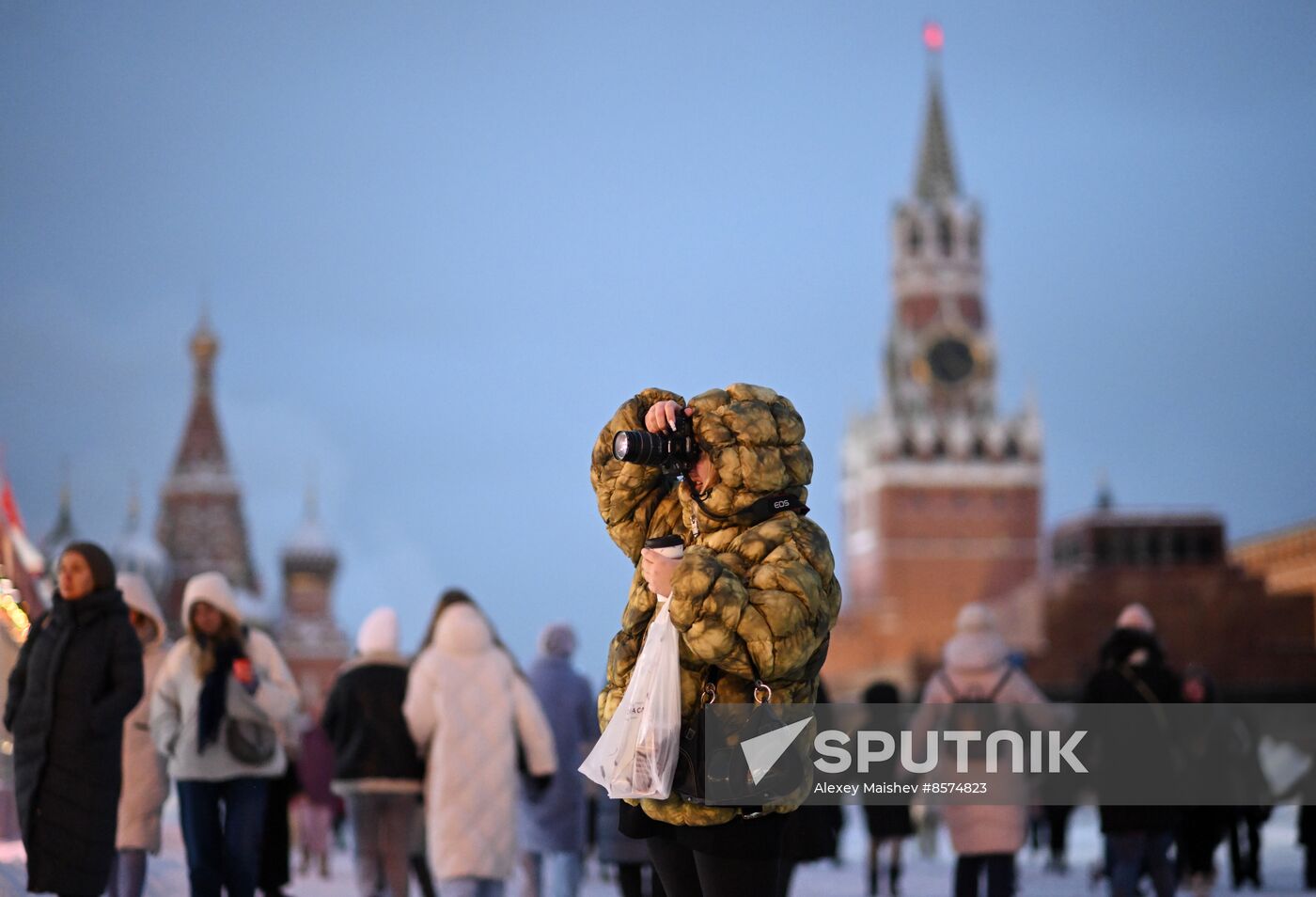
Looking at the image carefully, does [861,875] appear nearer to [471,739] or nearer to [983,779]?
[983,779]

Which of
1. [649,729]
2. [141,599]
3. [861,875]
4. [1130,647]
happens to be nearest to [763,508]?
[649,729]

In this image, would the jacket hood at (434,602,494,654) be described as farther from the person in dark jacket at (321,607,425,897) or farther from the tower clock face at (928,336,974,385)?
the tower clock face at (928,336,974,385)

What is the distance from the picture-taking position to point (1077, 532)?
165ft

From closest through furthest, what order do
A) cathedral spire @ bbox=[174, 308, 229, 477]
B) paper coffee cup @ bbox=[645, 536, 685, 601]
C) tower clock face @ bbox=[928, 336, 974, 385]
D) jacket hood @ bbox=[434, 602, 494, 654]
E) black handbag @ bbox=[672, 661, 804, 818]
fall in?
black handbag @ bbox=[672, 661, 804, 818], paper coffee cup @ bbox=[645, 536, 685, 601], jacket hood @ bbox=[434, 602, 494, 654], cathedral spire @ bbox=[174, 308, 229, 477], tower clock face @ bbox=[928, 336, 974, 385]

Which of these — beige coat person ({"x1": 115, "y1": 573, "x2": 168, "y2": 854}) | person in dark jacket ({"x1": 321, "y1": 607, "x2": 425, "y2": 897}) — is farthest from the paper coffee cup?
person in dark jacket ({"x1": 321, "y1": 607, "x2": 425, "y2": 897})

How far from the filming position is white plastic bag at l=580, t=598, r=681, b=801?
4.42m

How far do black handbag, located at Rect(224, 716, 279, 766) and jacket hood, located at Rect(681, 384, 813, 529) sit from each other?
3347 millimetres

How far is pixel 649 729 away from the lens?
4418 millimetres

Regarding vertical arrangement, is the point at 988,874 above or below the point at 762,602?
below

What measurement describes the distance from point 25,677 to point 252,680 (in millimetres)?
979

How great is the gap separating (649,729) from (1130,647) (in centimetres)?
522

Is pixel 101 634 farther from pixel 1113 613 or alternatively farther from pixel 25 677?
pixel 1113 613

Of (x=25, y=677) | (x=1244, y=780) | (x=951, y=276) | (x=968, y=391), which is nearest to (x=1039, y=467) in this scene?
(x=968, y=391)

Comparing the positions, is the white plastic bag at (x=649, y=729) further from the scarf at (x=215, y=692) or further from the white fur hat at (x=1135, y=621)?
the white fur hat at (x=1135, y=621)
